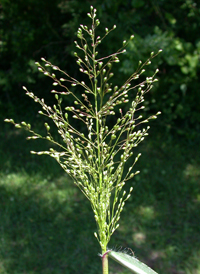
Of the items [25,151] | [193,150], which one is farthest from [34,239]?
[193,150]

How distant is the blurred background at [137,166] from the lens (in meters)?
3.18

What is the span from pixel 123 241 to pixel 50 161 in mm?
1555

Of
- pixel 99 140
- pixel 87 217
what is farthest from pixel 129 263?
pixel 87 217

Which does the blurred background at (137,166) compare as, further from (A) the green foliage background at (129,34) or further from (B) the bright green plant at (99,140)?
(B) the bright green plant at (99,140)

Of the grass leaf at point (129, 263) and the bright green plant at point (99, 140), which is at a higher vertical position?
the bright green plant at point (99, 140)

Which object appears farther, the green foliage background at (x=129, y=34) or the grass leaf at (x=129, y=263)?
the green foliage background at (x=129, y=34)

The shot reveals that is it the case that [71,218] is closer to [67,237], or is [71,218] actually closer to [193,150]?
[67,237]

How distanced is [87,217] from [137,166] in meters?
1.01

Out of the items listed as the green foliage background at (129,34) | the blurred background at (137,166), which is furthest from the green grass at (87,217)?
the green foliage background at (129,34)

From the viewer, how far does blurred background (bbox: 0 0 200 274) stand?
3184 mm

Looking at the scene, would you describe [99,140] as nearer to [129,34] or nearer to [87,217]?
[87,217]

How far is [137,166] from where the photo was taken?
4223 millimetres

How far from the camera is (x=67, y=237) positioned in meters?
3.35

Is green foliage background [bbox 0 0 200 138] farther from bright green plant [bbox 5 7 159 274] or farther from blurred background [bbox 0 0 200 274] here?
bright green plant [bbox 5 7 159 274]
